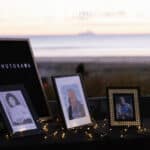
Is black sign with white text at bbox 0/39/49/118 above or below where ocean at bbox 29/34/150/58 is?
above

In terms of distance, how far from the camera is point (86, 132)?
1971 mm

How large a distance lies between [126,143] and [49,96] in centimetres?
68

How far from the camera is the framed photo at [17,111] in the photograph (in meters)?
1.85

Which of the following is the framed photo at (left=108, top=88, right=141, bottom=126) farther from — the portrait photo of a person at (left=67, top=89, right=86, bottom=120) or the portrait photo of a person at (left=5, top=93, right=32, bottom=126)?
the portrait photo of a person at (left=5, top=93, right=32, bottom=126)

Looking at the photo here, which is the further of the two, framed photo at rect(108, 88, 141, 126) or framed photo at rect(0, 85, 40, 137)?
framed photo at rect(108, 88, 141, 126)

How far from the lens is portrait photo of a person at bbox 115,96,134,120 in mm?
2035

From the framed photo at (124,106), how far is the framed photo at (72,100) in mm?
121

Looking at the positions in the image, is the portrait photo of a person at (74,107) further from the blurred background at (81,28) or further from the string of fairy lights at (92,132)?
the blurred background at (81,28)

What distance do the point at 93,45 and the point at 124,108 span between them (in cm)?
141

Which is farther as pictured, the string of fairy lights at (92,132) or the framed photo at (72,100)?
the framed photo at (72,100)

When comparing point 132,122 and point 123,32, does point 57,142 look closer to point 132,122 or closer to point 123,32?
point 132,122

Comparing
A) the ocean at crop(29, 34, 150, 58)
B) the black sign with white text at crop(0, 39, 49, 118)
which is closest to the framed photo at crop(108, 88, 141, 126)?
the black sign with white text at crop(0, 39, 49, 118)

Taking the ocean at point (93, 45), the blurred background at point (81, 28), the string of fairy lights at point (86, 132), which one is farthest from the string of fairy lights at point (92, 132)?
the ocean at point (93, 45)

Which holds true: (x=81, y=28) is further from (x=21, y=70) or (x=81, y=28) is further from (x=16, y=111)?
(x=16, y=111)
